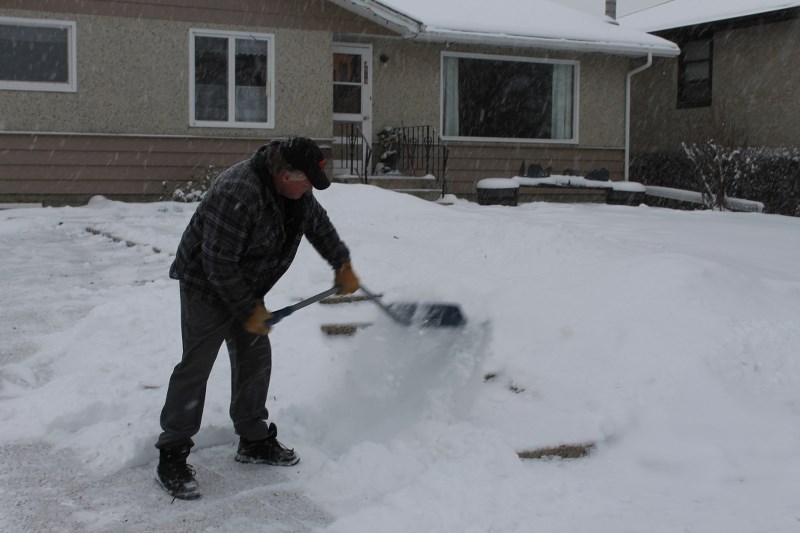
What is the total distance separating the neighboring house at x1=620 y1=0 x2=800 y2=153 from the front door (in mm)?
6635

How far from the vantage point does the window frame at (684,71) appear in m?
18.8

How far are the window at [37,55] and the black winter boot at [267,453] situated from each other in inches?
397

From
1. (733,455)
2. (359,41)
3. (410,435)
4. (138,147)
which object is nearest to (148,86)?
(138,147)

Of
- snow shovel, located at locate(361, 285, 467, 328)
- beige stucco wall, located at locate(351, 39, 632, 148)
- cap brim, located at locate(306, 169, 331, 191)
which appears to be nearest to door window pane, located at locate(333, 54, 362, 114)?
beige stucco wall, located at locate(351, 39, 632, 148)

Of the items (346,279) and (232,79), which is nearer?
(346,279)

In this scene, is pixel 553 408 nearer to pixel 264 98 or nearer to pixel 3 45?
pixel 264 98

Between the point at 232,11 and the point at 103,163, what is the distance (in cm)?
317

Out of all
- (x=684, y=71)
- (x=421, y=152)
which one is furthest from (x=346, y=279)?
(x=684, y=71)

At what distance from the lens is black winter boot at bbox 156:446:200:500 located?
325 centimetres

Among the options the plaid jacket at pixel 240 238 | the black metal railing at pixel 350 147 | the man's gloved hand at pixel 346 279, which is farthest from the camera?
the black metal railing at pixel 350 147

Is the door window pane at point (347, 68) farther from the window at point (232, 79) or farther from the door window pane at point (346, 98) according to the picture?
the window at point (232, 79)

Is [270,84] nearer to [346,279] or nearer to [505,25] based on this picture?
[505,25]

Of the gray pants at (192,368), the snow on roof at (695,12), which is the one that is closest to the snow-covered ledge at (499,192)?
the snow on roof at (695,12)

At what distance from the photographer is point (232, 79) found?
42.3 ft
